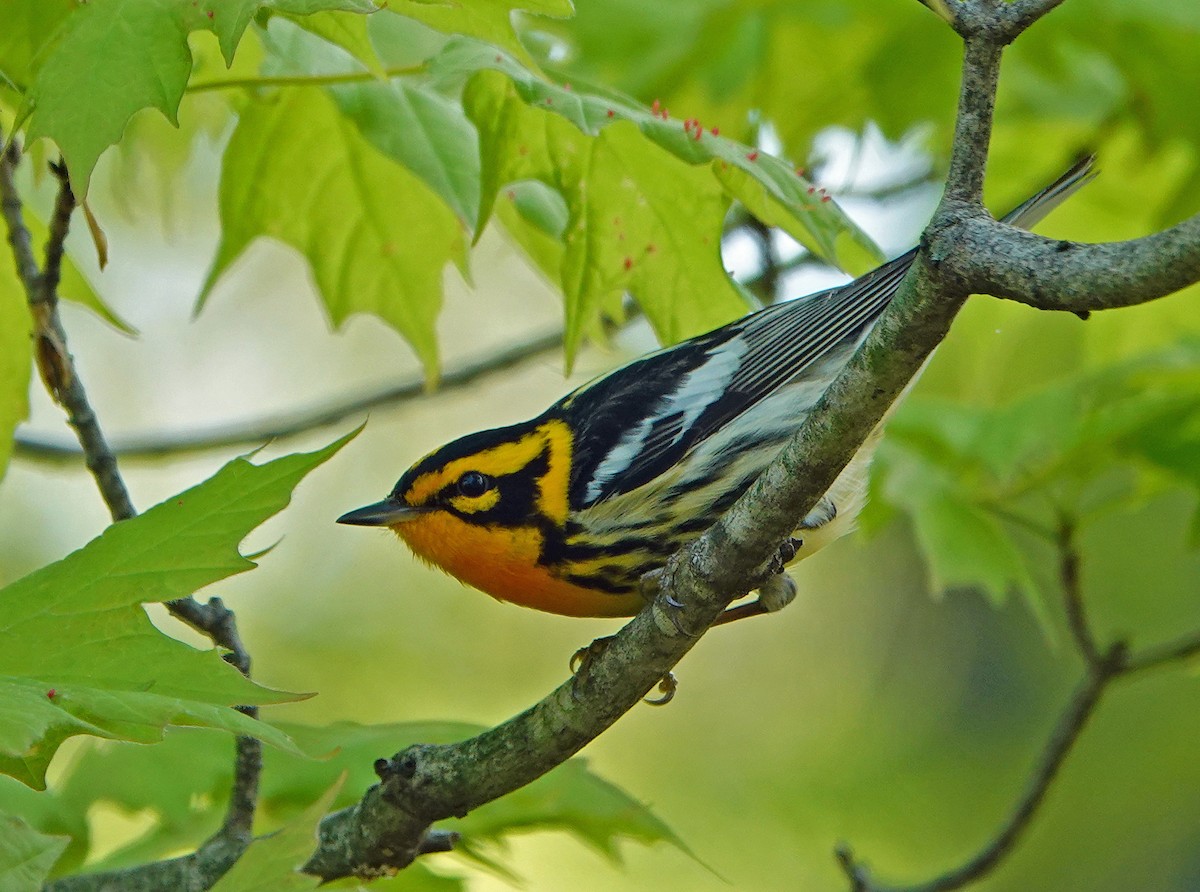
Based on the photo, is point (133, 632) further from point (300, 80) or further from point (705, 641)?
point (705, 641)

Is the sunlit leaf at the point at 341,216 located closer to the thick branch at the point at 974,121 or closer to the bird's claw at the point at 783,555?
the bird's claw at the point at 783,555

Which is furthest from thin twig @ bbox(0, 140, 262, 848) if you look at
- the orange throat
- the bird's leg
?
the bird's leg

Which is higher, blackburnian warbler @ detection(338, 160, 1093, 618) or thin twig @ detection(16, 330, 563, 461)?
thin twig @ detection(16, 330, 563, 461)

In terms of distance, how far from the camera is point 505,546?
252 cm

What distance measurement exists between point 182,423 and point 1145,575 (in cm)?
504

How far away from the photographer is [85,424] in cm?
211

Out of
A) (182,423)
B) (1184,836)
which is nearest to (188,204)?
(182,423)

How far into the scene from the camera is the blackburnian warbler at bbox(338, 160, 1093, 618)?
2438 mm

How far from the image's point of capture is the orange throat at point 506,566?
245 centimetres

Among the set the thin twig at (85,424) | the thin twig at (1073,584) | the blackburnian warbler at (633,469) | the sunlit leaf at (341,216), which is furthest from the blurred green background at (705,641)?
the thin twig at (85,424)

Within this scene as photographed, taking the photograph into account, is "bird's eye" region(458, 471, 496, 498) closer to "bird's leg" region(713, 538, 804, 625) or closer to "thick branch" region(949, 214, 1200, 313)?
"bird's leg" region(713, 538, 804, 625)

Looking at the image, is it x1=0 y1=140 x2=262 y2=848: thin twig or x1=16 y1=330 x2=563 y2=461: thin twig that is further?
x1=16 y1=330 x2=563 y2=461: thin twig

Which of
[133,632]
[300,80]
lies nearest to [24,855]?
[133,632]

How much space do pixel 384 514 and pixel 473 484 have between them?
0.19 meters
